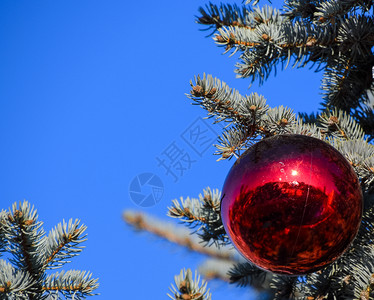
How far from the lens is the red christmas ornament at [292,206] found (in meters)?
1.17

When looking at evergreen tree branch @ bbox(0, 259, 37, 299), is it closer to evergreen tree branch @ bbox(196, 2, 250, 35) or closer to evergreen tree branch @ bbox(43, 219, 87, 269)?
evergreen tree branch @ bbox(43, 219, 87, 269)

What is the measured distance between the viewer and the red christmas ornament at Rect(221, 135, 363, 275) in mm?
1166

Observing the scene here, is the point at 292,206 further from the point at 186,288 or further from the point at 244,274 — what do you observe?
the point at 244,274

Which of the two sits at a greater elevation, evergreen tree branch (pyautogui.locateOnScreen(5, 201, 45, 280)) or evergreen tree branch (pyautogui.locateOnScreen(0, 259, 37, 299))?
evergreen tree branch (pyautogui.locateOnScreen(5, 201, 45, 280))

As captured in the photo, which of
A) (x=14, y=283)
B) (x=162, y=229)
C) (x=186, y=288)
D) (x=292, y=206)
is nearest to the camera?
(x=186, y=288)

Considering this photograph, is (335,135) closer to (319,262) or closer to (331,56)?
(331,56)

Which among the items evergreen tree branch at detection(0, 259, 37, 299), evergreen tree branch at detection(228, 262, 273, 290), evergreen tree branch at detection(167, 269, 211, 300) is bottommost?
evergreen tree branch at detection(167, 269, 211, 300)

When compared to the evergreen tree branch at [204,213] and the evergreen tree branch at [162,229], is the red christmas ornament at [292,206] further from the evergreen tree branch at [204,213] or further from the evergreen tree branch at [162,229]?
the evergreen tree branch at [162,229]

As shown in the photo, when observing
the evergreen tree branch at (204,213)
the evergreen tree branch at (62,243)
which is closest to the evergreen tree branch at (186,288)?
the evergreen tree branch at (62,243)

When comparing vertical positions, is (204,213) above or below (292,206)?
above

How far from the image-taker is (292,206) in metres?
1.16

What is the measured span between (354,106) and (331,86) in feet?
0.43

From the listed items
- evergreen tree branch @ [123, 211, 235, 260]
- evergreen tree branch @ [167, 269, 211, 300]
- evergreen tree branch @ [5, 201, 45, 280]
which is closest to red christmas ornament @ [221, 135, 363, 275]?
evergreen tree branch @ [167, 269, 211, 300]

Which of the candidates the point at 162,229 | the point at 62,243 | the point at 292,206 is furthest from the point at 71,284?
the point at 162,229
